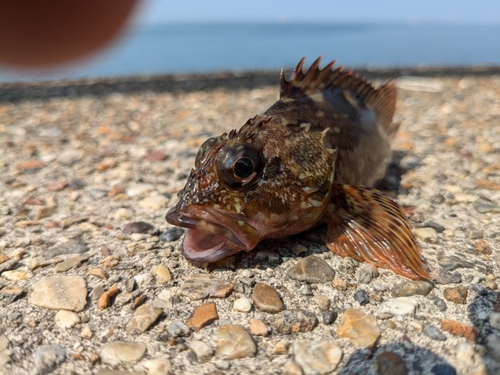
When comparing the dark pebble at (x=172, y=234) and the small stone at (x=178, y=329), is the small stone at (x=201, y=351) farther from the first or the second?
the dark pebble at (x=172, y=234)

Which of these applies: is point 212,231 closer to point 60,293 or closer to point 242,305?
point 242,305

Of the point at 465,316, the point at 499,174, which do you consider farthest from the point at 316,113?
the point at 499,174

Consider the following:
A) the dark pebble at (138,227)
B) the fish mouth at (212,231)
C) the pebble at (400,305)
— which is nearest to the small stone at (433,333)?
the pebble at (400,305)

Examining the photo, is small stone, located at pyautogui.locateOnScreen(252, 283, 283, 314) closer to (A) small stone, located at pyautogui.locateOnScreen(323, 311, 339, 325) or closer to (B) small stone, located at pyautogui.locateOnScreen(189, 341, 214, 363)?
(A) small stone, located at pyautogui.locateOnScreen(323, 311, 339, 325)

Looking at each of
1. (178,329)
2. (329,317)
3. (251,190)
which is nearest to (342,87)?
(251,190)

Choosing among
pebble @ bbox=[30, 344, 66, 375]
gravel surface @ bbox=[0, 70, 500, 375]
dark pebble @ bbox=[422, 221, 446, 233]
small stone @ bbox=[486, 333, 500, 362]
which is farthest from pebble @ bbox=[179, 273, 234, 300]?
dark pebble @ bbox=[422, 221, 446, 233]
